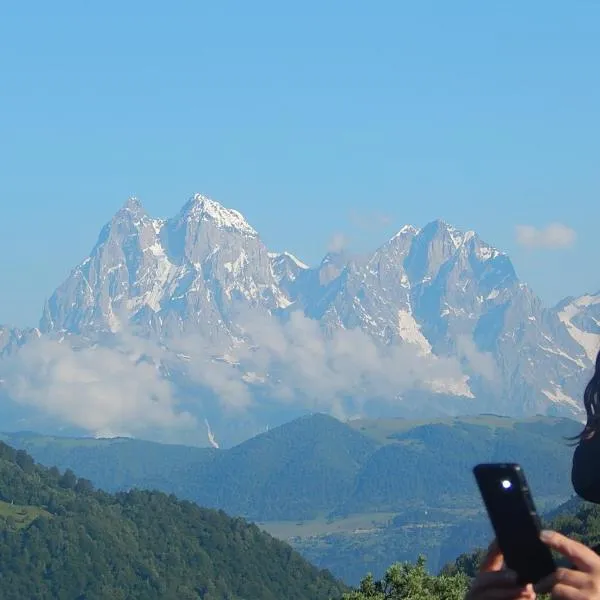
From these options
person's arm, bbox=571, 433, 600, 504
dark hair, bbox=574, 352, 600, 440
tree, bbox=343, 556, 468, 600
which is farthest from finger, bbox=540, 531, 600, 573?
tree, bbox=343, 556, 468, 600

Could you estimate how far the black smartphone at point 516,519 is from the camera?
3.90 m

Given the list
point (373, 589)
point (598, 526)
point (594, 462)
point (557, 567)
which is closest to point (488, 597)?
point (557, 567)

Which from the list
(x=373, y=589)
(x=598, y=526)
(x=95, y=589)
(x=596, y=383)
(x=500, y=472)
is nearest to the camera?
(x=500, y=472)

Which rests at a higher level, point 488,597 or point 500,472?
point 500,472

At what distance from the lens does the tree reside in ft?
168

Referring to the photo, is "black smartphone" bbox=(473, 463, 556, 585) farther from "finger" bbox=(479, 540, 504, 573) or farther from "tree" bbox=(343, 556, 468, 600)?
"tree" bbox=(343, 556, 468, 600)

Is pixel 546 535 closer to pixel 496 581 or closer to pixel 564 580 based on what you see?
pixel 564 580

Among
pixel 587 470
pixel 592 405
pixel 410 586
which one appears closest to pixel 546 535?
pixel 587 470

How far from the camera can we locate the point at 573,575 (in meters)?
3.91

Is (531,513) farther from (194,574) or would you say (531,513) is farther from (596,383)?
(194,574)

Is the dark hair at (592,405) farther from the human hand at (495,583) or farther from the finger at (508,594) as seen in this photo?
the finger at (508,594)

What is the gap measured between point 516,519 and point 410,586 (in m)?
51.8

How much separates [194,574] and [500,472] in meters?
197

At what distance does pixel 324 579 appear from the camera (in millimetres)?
199625
